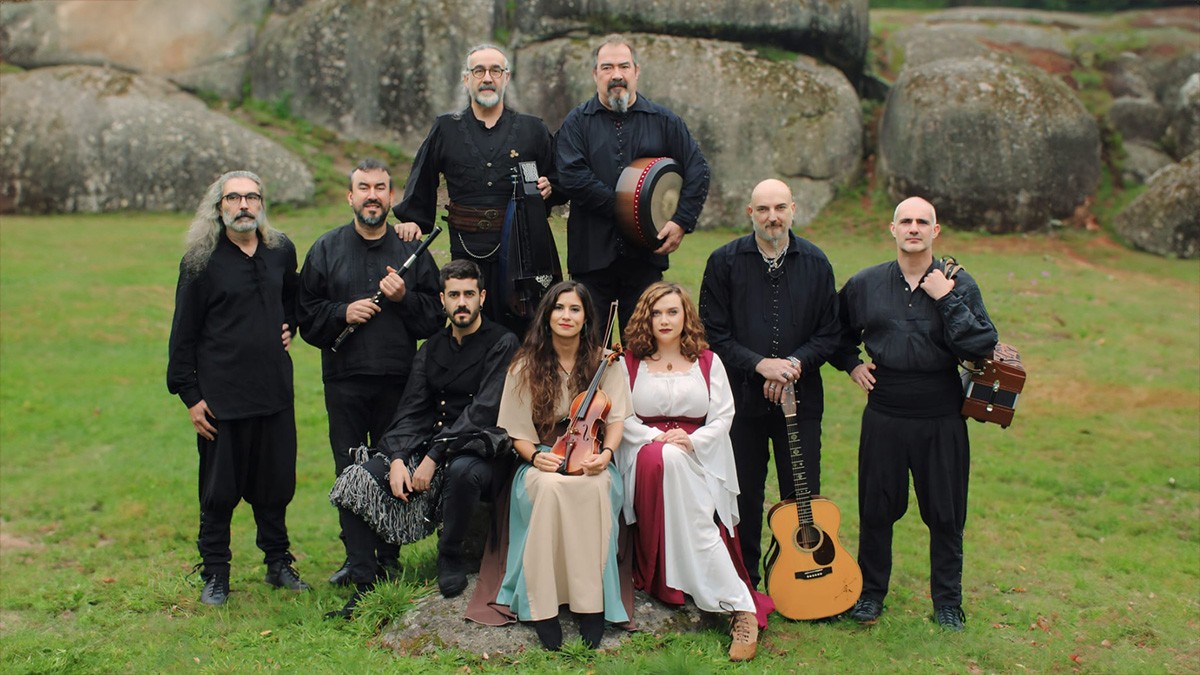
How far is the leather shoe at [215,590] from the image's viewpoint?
605 cm

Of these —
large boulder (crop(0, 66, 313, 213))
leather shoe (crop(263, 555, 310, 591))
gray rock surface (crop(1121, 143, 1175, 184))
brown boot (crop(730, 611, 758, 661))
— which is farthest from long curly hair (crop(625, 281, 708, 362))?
gray rock surface (crop(1121, 143, 1175, 184))

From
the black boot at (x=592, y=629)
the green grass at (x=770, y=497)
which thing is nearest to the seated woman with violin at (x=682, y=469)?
the green grass at (x=770, y=497)

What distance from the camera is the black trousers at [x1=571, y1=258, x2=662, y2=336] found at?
6.15 metres

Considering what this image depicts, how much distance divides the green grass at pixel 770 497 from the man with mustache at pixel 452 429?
332mm

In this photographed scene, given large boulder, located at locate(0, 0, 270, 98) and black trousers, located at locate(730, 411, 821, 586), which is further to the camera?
large boulder, located at locate(0, 0, 270, 98)

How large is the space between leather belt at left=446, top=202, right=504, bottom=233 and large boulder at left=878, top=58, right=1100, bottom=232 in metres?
10.4

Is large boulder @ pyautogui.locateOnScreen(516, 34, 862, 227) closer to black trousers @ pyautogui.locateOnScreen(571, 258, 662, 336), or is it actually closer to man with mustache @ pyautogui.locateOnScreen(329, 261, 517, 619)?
black trousers @ pyautogui.locateOnScreen(571, 258, 662, 336)

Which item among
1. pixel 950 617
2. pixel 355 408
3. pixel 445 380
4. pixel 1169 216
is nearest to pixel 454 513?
pixel 445 380

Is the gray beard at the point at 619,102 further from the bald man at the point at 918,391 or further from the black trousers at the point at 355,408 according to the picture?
the black trousers at the point at 355,408

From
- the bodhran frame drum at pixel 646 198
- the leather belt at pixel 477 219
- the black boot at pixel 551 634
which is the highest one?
the bodhran frame drum at pixel 646 198

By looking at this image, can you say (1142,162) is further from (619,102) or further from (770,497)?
(619,102)

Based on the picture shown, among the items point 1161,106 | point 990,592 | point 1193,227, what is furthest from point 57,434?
point 1161,106

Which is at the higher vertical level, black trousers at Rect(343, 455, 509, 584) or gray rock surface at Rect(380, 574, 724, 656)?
black trousers at Rect(343, 455, 509, 584)

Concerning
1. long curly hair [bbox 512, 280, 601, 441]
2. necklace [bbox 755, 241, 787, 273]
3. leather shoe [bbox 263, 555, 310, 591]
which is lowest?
leather shoe [bbox 263, 555, 310, 591]
